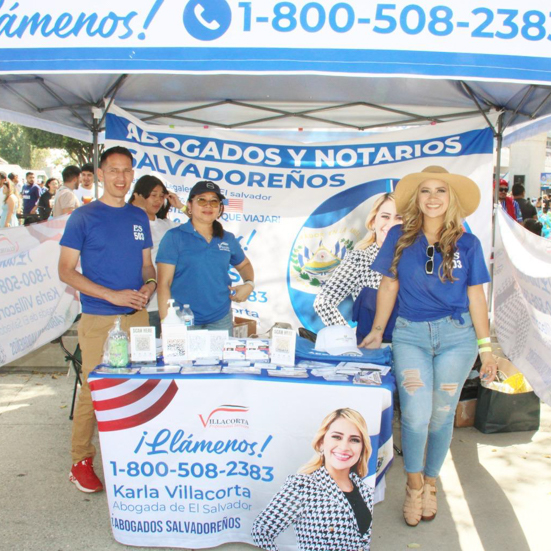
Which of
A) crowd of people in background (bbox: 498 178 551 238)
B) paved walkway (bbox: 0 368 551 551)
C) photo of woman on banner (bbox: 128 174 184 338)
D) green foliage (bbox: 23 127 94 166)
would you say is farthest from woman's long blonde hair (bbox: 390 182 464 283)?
green foliage (bbox: 23 127 94 166)

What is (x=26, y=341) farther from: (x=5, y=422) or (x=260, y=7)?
(x=260, y=7)

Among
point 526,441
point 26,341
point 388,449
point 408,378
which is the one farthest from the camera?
point 26,341

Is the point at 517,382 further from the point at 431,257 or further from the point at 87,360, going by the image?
the point at 87,360

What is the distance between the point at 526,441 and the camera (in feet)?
12.5

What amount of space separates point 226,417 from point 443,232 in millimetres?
1322

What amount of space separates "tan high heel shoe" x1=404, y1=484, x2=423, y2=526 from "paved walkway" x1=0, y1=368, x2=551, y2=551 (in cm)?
4

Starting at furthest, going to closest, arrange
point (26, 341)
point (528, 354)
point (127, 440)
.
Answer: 1. point (26, 341)
2. point (528, 354)
3. point (127, 440)

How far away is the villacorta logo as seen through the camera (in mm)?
2498

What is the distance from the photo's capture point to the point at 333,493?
2365 millimetres

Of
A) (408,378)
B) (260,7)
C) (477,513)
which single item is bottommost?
(477,513)

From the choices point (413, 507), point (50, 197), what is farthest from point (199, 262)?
point (50, 197)

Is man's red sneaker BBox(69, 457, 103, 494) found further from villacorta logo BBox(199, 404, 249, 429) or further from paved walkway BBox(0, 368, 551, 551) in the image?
villacorta logo BBox(199, 404, 249, 429)

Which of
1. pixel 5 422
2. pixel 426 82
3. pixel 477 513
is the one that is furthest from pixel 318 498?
pixel 426 82

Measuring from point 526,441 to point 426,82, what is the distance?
2.59 m
